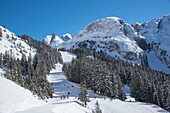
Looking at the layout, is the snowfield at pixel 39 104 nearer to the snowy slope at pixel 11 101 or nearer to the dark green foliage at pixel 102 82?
the snowy slope at pixel 11 101

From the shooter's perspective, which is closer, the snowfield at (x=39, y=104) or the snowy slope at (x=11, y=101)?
the snowy slope at (x=11, y=101)

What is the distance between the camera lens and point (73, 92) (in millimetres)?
85188

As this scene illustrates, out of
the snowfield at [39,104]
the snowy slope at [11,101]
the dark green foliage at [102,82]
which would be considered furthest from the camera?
the dark green foliage at [102,82]

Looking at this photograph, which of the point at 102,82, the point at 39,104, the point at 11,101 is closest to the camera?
the point at 11,101

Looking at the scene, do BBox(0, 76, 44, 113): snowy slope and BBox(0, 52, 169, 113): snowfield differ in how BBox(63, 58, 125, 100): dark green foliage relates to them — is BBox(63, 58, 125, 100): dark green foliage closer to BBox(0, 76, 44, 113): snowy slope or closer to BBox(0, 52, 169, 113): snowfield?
BBox(0, 52, 169, 113): snowfield

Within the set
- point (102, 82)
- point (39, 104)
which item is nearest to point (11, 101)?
point (39, 104)

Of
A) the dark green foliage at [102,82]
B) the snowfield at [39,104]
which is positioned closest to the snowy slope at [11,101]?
the snowfield at [39,104]

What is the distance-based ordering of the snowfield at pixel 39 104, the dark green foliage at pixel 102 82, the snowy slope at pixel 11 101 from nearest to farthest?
1. the snowy slope at pixel 11 101
2. the snowfield at pixel 39 104
3. the dark green foliage at pixel 102 82

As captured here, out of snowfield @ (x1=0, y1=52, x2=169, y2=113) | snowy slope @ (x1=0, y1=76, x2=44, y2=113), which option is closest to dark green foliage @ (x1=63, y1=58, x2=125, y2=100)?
snowfield @ (x1=0, y1=52, x2=169, y2=113)

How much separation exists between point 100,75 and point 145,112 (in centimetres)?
2163

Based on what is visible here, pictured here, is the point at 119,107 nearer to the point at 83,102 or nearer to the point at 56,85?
the point at 83,102

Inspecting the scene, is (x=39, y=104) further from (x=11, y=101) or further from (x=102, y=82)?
(x=102, y=82)

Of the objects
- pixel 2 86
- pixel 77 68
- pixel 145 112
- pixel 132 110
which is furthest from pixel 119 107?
pixel 77 68

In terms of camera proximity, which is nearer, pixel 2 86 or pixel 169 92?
pixel 2 86
